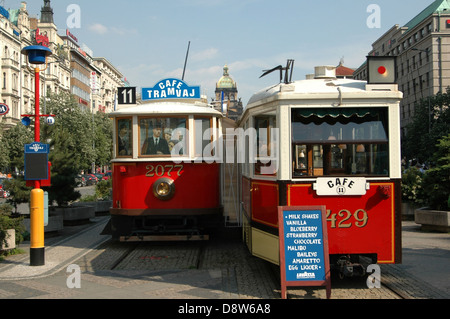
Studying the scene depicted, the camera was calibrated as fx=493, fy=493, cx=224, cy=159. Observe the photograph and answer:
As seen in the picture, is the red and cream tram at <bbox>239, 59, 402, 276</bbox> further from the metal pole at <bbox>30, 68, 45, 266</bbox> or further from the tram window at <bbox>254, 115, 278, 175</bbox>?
the metal pole at <bbox>30, 68, 45, 266</bbox>

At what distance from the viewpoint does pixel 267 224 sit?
7746 mm

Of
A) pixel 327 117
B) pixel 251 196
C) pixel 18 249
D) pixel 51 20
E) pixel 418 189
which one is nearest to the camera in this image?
pixel 327 117

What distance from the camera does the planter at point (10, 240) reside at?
9984mm

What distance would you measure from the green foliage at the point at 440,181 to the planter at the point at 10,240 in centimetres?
1058

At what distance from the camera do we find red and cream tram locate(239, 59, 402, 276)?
7.22 meters

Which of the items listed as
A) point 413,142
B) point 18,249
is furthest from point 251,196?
point 413,142

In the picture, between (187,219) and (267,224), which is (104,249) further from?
(267,224)

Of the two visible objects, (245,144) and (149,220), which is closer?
(245,144)

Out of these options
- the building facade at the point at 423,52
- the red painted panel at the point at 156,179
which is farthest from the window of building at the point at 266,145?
the building facade at the point at 423,52

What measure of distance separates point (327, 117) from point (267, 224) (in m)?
1.90

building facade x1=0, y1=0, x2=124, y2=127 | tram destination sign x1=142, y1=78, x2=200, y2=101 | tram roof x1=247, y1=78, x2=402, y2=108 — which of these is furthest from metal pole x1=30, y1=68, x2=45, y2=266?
building facade x1=0, y1=0, x2=124, y2=127

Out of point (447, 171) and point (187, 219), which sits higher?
point (447, 171)
